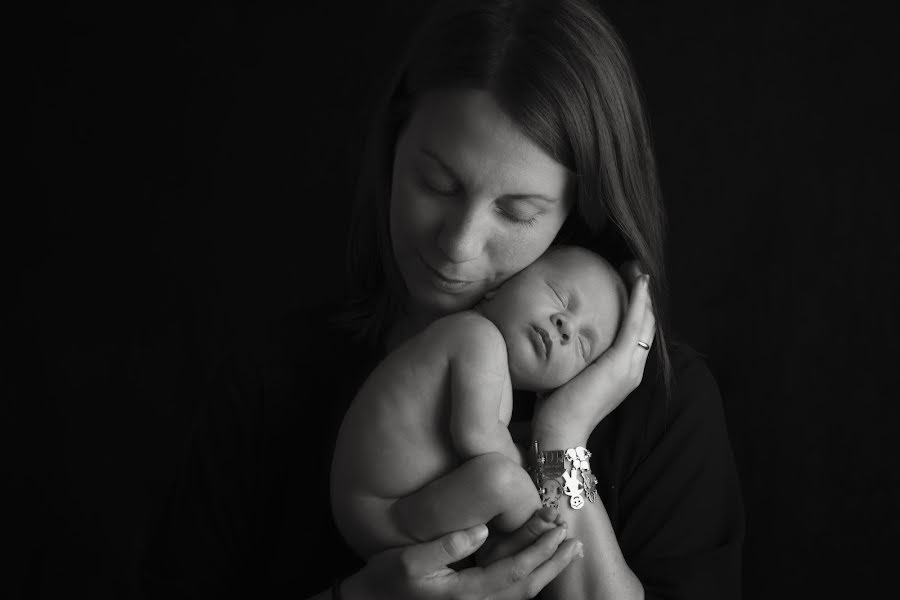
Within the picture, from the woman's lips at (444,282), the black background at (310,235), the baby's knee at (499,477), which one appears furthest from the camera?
the black background at (310,235)

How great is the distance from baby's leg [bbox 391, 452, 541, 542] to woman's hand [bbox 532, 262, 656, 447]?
13cm

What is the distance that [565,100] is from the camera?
5.47ft

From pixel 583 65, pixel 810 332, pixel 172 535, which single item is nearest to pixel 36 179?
pixel 172 535

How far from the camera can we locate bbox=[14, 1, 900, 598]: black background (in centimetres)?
232

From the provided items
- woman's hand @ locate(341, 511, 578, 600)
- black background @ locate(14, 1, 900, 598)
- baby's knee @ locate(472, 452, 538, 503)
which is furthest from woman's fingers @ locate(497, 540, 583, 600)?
black background @ locate(14, 1, 900, 598)

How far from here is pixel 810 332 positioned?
2.35m

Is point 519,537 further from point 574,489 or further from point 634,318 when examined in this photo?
point 634,318

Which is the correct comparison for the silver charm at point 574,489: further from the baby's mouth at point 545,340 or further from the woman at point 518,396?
the baby's mouth at point 545,340

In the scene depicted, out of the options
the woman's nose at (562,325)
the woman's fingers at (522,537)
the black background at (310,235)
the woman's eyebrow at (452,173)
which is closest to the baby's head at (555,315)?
the woman's nose at (562,325)

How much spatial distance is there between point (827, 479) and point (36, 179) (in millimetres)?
1986

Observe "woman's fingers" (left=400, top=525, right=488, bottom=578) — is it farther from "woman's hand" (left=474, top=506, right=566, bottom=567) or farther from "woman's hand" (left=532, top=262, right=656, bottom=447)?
"woman's hand" (left=532, top=262, right=656, bottom=447)

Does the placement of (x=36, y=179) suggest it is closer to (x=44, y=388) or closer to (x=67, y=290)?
(x=67, y=290)

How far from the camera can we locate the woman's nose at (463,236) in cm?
166

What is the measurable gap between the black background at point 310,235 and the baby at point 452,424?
2.90ft
